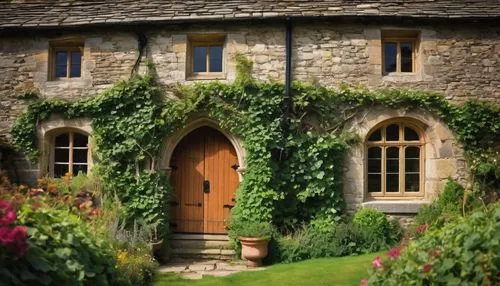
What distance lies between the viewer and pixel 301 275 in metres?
6.81

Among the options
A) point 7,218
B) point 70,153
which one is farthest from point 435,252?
point 70,153

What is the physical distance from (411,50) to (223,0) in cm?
457

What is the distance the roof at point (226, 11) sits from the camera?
909 centimetres

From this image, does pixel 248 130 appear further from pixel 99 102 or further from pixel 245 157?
pixel 99 102

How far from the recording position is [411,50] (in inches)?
378

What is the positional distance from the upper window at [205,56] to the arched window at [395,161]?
391cm

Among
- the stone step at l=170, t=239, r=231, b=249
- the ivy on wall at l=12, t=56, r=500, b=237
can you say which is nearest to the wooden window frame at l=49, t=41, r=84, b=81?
the ivy on wall at l=12, t=56, r=500, b=237

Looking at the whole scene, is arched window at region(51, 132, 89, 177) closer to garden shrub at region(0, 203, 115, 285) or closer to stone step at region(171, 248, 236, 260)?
stone step at region(171, 248, 236, 260)

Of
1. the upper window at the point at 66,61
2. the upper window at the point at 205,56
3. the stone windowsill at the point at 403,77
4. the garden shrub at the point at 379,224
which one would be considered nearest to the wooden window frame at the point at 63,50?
the upper window at the point at 66,61

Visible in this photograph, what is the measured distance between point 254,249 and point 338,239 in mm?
1735

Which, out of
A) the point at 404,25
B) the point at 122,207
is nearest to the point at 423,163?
the point at 404,25

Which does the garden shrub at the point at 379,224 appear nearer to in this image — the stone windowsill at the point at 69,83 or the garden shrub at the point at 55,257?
the garden shrub at the point at 55,257

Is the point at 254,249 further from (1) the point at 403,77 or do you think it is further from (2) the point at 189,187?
A: (1) the point at 403,77

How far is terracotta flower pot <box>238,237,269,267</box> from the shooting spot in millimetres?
7988
